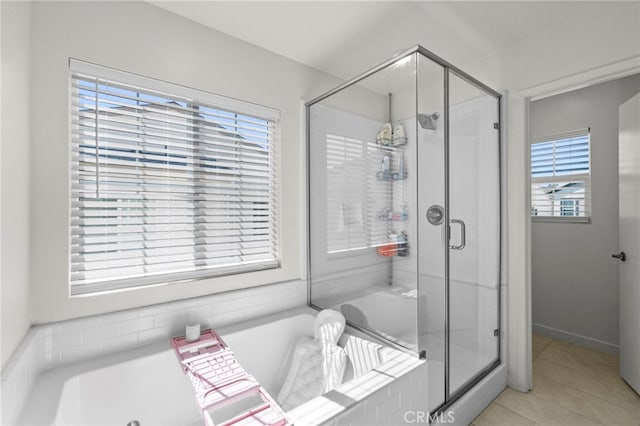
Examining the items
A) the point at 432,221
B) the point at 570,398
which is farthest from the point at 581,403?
the point at 432,221

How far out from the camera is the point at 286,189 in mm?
2133

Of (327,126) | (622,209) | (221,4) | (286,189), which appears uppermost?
(221,4)

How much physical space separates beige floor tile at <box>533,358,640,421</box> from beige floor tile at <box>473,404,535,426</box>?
650 millimetres

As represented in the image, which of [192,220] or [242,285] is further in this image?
[242,285]

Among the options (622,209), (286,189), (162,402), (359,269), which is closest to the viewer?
(162,402)

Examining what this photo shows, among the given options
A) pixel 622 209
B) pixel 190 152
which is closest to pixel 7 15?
pixel 190 152

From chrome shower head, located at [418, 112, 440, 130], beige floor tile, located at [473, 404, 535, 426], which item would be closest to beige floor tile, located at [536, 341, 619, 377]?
beige floor tile, located at [473, 404, 535, 426]

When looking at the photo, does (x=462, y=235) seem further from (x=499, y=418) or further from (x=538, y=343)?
(x=538, y=343)

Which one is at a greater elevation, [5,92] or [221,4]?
[221,4]

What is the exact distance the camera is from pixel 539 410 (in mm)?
1773

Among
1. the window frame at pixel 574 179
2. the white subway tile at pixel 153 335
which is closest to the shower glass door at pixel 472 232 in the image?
the window frame at pixel 574 179

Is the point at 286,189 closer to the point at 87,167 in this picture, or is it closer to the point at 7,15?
the point at 87,167

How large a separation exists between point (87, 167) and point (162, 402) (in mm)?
1276

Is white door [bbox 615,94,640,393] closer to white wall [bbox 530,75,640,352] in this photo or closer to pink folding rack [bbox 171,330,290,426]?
white wall [bbox 530,75,640,352]
